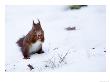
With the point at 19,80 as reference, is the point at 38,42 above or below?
above

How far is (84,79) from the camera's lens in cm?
169

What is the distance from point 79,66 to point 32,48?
29 cm

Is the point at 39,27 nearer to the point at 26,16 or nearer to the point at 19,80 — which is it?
the point at 26,16

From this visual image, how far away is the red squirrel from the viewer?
1658 millimetres

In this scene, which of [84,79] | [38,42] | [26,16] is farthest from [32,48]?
[84,79]

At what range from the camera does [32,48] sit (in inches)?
65.6

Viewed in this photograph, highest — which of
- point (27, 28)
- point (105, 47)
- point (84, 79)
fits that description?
point (27, 28)

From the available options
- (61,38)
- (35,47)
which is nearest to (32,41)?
(35,47)

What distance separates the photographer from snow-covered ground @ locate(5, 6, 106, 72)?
167 cm

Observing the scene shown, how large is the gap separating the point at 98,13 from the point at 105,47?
8.0 inches

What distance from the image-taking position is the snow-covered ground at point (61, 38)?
1.67m

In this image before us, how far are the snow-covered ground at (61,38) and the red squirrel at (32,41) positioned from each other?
0.02m

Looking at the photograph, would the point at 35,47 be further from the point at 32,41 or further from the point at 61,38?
the point at 61,38

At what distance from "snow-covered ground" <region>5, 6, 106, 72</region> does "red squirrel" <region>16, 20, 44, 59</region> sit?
0.02m
